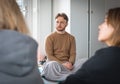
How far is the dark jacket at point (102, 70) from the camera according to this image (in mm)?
1454

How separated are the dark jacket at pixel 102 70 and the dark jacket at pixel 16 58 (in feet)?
1.84

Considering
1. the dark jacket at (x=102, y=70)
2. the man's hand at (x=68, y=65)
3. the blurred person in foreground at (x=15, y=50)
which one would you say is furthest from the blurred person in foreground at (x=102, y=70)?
the man's hand at (x=68, y=65)

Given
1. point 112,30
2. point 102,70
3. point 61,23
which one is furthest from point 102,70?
point 61,23

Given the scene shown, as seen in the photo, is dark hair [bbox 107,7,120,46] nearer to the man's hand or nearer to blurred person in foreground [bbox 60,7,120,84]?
blurred person in foreground [bbox 60,7,120,84]

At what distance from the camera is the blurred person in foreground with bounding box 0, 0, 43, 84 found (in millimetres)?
904

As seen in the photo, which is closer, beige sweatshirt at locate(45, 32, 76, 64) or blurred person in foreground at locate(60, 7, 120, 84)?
blurred person in foreground at locate(60, 7, 120, 84)

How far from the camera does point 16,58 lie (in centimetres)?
92

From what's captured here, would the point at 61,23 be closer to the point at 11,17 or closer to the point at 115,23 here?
the point at 115,23

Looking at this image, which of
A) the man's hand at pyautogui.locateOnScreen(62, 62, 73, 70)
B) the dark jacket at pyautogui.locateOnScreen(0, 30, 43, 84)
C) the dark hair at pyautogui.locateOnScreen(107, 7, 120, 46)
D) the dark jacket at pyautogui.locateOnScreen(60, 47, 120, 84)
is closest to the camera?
the dark jacket at pyautogui.locateOnScreen(0, 30, 43, 84)

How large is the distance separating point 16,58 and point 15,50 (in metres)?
0.03

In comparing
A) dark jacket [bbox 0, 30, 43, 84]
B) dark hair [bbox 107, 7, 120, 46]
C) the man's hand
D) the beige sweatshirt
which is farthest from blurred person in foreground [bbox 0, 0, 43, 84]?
the beige sweatshirt

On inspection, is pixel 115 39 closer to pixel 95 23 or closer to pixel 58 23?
pixel 58 23

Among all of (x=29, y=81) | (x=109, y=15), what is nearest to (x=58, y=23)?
(x=109, y=15)

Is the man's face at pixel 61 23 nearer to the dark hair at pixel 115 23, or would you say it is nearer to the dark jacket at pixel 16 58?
the dark hair at pixel 115 23
